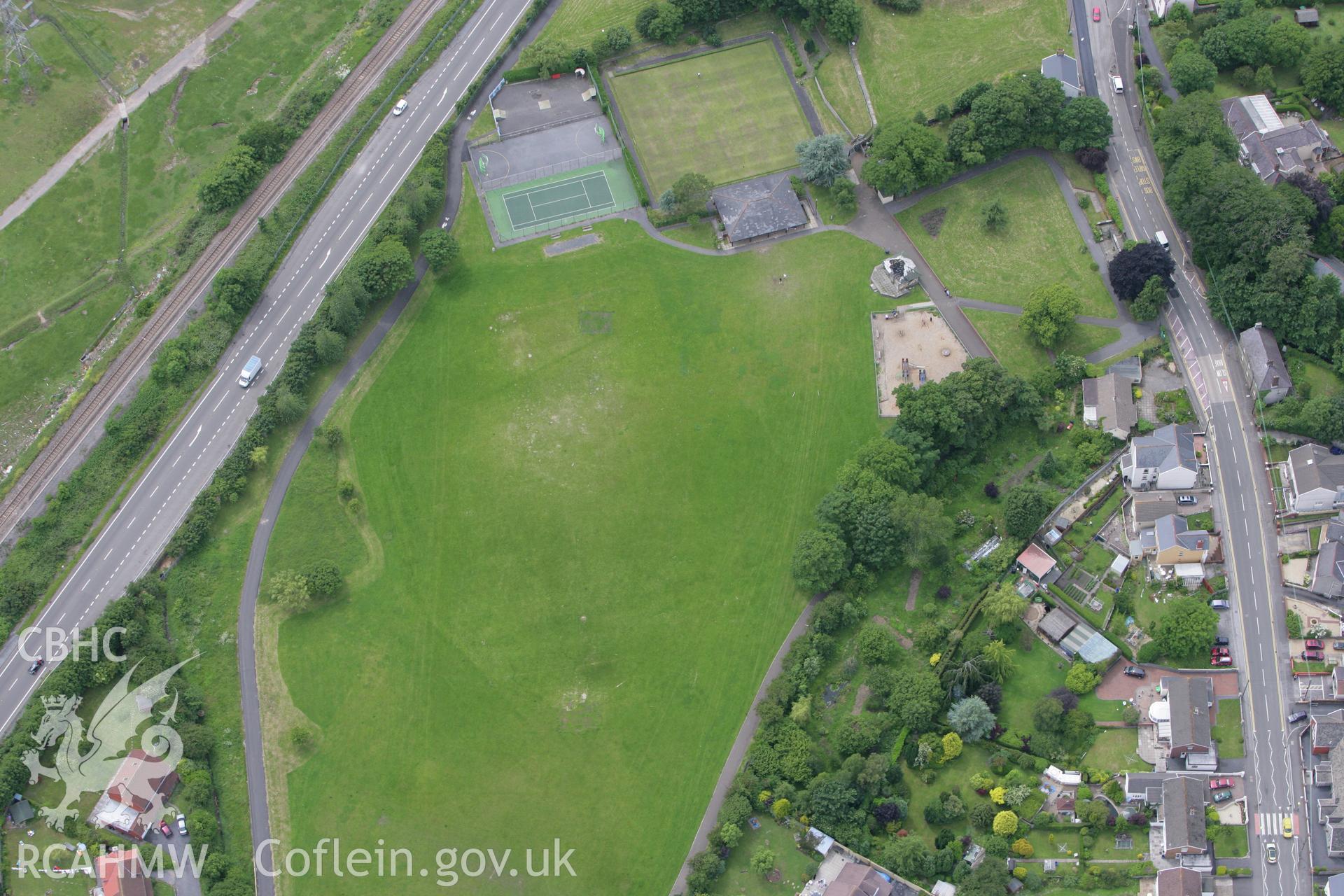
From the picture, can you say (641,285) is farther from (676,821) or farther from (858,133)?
(676,821)

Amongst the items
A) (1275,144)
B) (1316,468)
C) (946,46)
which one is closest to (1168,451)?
(1316,468)

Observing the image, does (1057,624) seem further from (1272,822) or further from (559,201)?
(559,201)

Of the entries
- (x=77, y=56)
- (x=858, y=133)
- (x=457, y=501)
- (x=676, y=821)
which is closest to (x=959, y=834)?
(x=676, y=821)

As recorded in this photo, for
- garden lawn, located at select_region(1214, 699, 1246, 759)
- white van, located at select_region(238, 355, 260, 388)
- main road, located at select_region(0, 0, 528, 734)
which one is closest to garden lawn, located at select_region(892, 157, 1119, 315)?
garden lawn, located at select_region(1214, 699, 1246, 759)

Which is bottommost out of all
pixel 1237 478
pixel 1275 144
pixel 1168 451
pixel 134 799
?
pixel 1237 478

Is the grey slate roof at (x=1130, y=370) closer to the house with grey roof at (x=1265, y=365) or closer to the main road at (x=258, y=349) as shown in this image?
the house with grey roof at (x=1265, y=365)

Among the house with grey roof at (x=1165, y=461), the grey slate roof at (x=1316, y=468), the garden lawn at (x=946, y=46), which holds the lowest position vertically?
the grey slate roof at (x=1316, y=468)

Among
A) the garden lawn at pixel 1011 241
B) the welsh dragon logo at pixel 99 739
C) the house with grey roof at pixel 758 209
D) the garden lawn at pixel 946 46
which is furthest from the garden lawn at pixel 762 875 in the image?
the garden lawn at pixel 946 46
